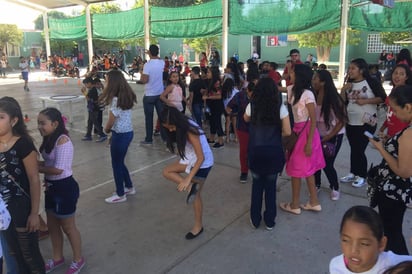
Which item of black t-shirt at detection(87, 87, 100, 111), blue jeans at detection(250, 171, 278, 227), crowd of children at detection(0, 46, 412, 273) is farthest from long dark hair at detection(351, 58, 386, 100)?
black t-shirt at detection(87, 87, 100, 111)

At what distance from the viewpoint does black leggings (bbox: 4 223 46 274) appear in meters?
2.43

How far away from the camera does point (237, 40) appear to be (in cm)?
3438

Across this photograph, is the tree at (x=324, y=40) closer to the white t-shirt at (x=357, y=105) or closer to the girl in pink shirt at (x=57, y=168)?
the white t-shirt at (x=357, y=105)

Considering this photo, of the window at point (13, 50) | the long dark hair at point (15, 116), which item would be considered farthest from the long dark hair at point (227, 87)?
the window at point (13, 50)

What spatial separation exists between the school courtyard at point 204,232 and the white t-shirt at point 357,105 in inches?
35.3

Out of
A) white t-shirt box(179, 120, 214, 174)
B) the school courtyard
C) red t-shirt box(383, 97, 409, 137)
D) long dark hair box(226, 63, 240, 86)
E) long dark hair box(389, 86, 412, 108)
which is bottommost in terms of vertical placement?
the school courtyard

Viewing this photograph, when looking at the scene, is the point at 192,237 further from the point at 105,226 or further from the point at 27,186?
the point at 27,186

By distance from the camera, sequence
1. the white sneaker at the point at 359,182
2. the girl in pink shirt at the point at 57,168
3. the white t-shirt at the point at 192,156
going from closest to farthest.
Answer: the girl in pink shirt at the point at 57,168, the white t-shirt at the point at 192,156, the white sneaker at the point at 359,182

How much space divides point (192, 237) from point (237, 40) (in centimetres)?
3268

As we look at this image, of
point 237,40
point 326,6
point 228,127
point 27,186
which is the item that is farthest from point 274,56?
point 27,186

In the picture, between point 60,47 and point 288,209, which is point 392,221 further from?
point 60,47

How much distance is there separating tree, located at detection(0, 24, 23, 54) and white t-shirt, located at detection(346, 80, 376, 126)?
123ft

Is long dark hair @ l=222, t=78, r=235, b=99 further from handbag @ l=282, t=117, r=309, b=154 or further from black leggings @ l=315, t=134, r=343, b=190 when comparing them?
handbag @ l=282, t=117, r=309, b=154

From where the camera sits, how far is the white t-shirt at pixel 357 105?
4.32m
